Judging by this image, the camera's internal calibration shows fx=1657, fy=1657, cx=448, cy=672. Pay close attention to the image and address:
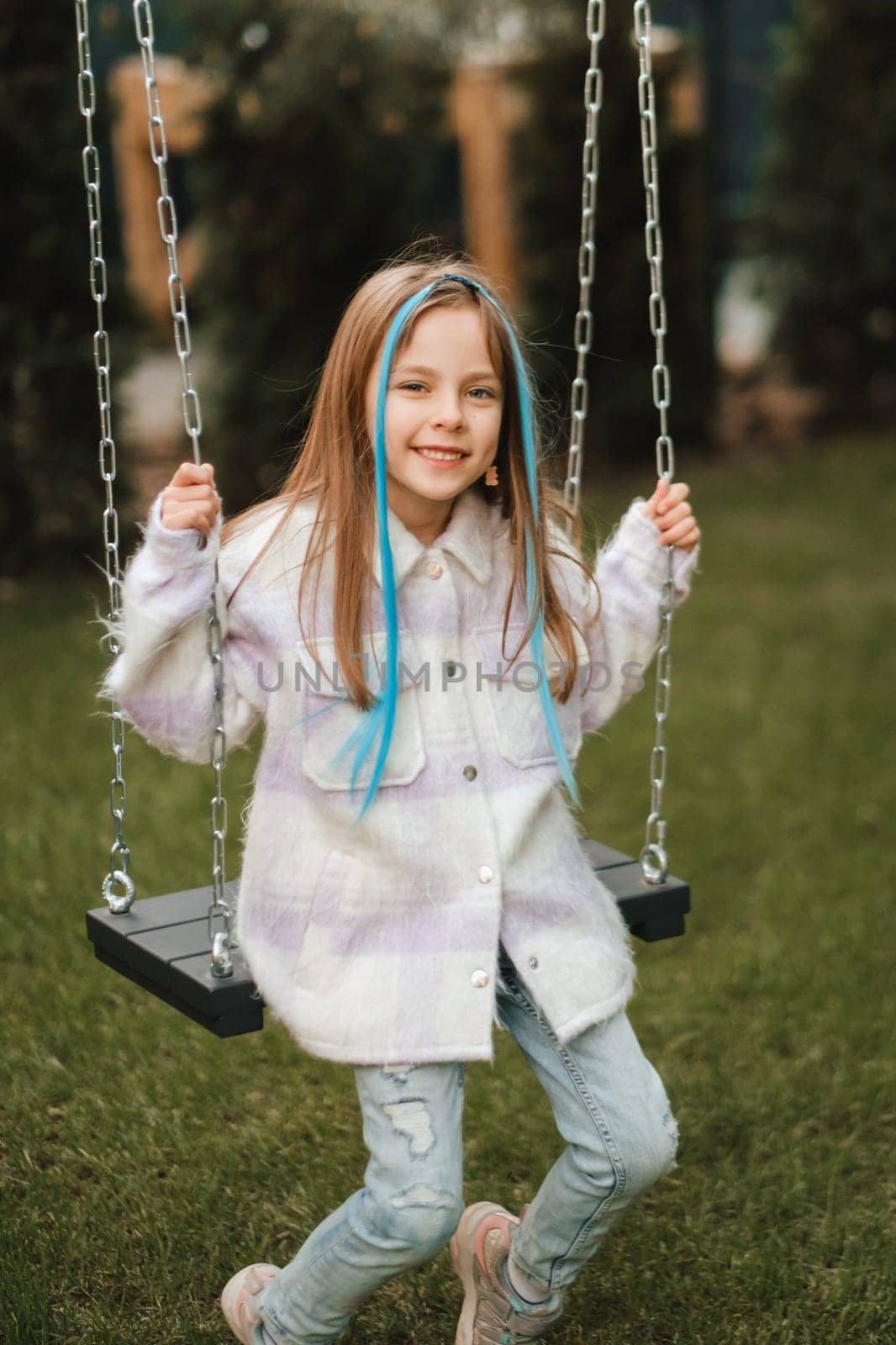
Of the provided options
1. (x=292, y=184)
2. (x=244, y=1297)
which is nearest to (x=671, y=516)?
Answer: (x=244, y=1297)

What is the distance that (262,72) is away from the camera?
707cm

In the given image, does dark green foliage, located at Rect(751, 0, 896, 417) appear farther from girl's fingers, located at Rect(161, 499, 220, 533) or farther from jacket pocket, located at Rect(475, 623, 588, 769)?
girl's fingers, located at Rect(161, 499, 220, 533)

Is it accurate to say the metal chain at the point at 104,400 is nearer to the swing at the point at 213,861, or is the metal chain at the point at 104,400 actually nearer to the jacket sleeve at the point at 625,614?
the swing at the point at 213,861

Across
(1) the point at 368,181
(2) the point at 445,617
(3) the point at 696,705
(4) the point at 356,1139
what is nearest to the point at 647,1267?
(4) the point at 356,1139

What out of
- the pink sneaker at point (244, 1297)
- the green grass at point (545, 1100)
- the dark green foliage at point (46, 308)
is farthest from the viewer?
the dark green foliage at point (46, 308)

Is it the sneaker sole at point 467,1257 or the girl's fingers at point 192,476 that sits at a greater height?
the girl's fingers at point 192,476

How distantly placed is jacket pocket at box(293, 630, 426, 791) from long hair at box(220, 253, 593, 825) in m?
0.01

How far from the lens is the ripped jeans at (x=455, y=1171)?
222 cm

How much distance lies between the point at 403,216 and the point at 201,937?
5.63 metres

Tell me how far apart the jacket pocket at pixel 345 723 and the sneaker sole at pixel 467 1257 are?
75 cm

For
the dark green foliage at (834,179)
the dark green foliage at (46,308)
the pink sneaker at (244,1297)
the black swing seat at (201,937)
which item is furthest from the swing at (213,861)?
the dark green foliage at (834,179)

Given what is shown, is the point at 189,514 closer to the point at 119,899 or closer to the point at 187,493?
the point at 187,493

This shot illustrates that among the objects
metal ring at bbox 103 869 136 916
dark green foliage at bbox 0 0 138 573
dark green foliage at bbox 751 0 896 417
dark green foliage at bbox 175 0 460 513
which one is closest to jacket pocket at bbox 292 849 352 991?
metal ring at bbox 103 869 136 916

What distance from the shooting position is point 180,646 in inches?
89.7
